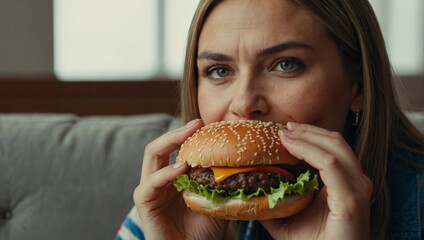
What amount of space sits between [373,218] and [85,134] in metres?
1.12

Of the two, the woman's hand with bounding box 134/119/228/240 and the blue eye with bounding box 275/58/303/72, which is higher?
the blue eye with bounding box 275/58/303/72

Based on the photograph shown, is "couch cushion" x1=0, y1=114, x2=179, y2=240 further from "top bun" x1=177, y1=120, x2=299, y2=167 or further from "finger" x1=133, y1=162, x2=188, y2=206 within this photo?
"top bun" x1=177, y1=120, x2=299, y2=167

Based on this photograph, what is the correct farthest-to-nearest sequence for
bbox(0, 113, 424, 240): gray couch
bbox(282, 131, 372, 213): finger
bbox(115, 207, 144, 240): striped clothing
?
bbox(0, 113, 424, 240): gray couch, bbox(115, 207, 144, 240): striped clothing, bbox(282, 131, 372, 213): finger

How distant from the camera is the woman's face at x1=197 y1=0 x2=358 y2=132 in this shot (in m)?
1.65

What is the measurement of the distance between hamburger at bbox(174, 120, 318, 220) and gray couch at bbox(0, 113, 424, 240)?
858mm

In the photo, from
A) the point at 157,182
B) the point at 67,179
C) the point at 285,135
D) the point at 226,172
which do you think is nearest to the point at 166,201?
the point at 157,182

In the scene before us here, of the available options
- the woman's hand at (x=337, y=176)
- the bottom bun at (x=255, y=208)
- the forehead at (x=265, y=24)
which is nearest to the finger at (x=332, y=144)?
the woman's hand at (x=337, y=176)

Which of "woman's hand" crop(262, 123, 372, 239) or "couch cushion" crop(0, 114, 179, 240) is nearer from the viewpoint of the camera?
"woman's hand" crop(262, 123, 372, 239)

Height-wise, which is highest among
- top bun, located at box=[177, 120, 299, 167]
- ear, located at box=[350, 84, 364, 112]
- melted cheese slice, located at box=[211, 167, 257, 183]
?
ear, located at box=[350, 84, 364, 112]

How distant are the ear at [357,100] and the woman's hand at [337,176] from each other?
13.1 inches

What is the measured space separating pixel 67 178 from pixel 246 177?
1.07m

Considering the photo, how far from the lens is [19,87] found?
4148 millimetres

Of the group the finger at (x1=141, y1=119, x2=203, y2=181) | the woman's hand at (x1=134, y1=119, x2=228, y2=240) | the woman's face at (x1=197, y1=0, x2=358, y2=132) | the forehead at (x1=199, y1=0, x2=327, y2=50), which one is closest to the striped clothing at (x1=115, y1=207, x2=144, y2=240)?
the woman's hand at (x1=134, y1=119, x2=228, y2=240)

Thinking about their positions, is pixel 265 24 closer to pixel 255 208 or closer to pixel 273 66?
pixel 273 66
